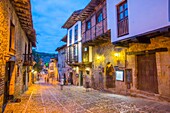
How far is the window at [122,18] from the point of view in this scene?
8.96 m

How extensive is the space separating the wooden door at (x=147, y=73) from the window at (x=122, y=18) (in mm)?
2040

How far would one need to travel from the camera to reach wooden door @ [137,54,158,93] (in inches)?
337

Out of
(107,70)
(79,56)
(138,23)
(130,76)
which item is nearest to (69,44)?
(79,56)

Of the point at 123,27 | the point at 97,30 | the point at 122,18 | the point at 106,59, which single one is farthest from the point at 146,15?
the point at 97,30

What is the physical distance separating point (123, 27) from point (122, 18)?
0.72 metres

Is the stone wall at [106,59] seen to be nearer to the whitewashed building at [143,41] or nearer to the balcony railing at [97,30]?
the whitewashed building at [143,41]

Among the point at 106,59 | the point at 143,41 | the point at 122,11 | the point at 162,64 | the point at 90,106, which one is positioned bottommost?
the point at 90,106

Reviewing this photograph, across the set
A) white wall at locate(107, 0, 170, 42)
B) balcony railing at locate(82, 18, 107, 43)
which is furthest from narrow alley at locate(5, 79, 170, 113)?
balcony railing at locate(82, 18, 107, 43)

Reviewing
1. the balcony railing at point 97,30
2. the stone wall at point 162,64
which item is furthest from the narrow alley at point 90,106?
the balcony railing at point 97,30

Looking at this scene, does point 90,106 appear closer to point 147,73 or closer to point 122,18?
point 147,73

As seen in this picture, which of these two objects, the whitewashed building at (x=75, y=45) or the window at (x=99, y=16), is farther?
the whitewashed building at (x=75, y=45)

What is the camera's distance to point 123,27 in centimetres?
918

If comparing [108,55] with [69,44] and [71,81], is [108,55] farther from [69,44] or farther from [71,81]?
[71,81]

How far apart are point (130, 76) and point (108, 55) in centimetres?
329
